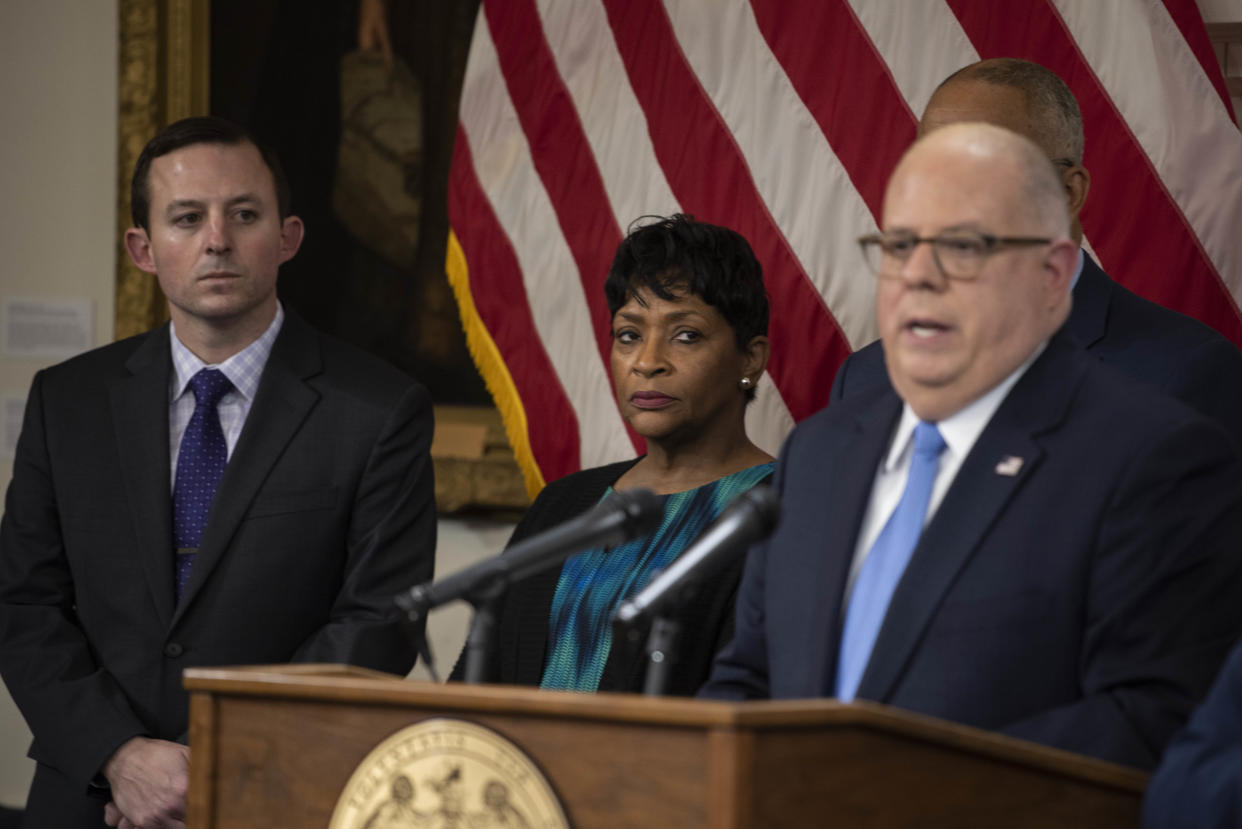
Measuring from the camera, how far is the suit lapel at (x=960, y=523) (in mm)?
1894

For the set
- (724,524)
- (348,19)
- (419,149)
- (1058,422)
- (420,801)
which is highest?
(348,19)

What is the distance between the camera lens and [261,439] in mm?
3119

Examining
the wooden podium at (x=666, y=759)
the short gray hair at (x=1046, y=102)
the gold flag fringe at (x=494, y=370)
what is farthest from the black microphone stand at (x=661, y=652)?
the gold flag fringe at (x=494, y=370)

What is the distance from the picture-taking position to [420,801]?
61.8 inches

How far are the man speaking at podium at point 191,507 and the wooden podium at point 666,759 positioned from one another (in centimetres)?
125

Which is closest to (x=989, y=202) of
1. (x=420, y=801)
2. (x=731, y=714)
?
(x=731, y=714)

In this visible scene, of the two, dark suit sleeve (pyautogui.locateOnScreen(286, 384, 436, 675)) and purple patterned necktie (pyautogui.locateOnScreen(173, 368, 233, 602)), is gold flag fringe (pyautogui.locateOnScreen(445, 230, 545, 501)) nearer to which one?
Result: dark suit sleeve (pyautogui.locateOnScreen(286, 384, 436, 675))

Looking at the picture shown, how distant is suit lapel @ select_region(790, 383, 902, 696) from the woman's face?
1.04 m

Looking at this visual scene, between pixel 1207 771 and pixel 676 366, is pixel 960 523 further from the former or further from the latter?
pixel 676 366

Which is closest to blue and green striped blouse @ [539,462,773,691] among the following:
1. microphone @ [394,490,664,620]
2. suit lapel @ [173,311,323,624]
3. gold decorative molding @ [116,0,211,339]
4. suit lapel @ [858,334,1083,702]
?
suit lapel @ [173,311,323,624]

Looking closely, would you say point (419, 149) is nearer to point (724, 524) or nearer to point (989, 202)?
point (989, 202)

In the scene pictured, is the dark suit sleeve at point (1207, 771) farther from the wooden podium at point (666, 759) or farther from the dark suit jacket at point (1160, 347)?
the dark suit jacket at point (1160, 347)

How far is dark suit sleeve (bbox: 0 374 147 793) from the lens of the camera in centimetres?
295

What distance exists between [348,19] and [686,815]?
4.05 meters
